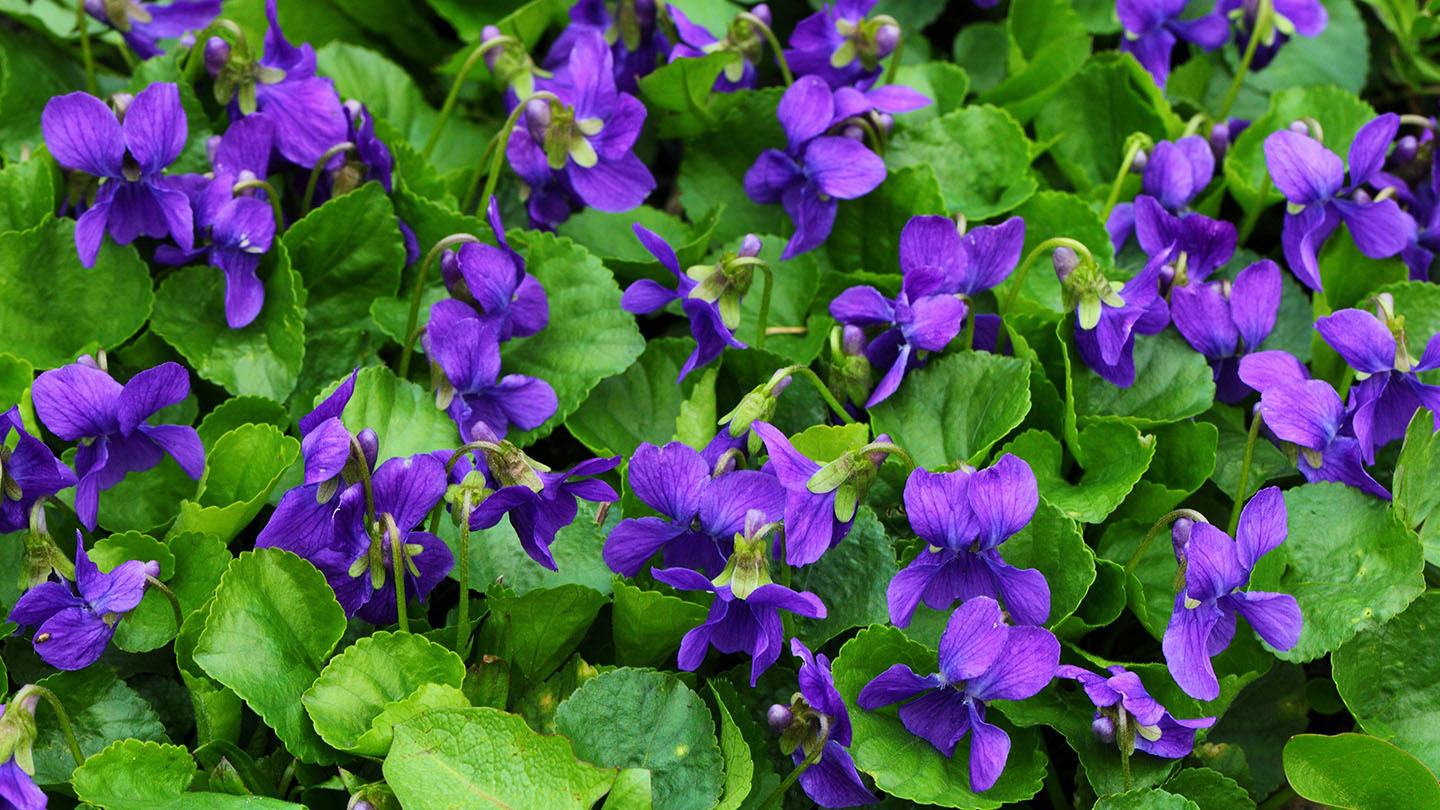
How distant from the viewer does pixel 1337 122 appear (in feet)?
7.04

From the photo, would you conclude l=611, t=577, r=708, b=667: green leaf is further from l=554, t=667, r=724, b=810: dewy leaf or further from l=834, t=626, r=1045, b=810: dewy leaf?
l=834, t=626, r=1045, b=810: dewy leaf

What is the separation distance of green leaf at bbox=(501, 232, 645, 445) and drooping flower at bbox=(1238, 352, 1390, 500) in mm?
793

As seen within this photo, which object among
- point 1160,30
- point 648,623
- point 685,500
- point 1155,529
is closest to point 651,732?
point 648,623

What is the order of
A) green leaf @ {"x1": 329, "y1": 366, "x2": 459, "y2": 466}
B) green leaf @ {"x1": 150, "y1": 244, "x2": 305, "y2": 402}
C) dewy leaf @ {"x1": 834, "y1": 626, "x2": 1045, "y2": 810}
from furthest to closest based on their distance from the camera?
green leaf @ {"x1": 150, "y1": 244, "x2": 305, "y2": 402}
green leaf @ {"x1": 329, "y1": 366, "x2": 459, "y2": 466}
dewy leaf @ {"x1": 834, "y1": 626, "x2": 1045, "y2": 810}

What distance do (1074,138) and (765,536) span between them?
1163mm

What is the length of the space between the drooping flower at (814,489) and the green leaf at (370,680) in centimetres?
39

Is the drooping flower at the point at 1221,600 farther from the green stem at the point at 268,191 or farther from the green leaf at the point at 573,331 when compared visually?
the green stem at the point at 268,191

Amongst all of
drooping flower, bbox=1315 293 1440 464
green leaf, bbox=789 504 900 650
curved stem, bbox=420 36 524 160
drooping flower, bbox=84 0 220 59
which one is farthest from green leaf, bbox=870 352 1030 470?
drooping flower, bbox=84 0 220 59

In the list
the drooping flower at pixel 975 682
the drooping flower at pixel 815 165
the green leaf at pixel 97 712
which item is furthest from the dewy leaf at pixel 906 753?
the green leaf at pixel 97 712

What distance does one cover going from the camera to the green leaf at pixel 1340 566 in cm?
147

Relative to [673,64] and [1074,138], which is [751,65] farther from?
[1074,138]

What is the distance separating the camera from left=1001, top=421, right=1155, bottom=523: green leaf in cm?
154

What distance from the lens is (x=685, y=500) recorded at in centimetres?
140

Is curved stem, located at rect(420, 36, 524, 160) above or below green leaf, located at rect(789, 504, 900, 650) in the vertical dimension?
above
